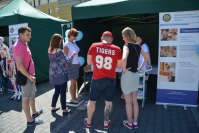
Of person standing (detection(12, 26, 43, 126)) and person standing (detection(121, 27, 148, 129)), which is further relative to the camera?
person standing (detection(12, 26, 43, 126))

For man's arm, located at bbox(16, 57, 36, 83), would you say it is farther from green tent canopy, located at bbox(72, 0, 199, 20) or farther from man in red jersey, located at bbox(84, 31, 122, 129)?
green tent canopy, located at bbox(72, 0, 199, 20)

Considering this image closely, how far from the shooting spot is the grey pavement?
343 cm

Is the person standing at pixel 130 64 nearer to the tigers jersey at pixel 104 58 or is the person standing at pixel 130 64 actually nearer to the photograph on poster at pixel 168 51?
the tigers jersey at pixel 104 58

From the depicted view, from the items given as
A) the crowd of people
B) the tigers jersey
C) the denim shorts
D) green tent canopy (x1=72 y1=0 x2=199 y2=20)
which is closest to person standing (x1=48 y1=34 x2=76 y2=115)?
the crowd of people

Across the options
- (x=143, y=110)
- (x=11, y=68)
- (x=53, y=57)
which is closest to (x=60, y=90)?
A: (x=53, y=57)

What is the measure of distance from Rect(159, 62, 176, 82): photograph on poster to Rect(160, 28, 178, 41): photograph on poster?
508mm

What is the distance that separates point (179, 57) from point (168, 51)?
25 cm

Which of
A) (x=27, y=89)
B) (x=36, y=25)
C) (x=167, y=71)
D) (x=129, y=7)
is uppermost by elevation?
(x=129, y=7)

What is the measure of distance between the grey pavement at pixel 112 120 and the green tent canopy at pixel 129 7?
2014 millimetres

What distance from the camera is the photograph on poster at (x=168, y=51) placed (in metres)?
4.16

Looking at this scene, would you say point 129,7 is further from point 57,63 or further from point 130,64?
point 57,63

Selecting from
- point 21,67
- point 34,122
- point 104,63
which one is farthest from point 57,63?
point 34,122

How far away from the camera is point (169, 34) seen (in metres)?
4.15

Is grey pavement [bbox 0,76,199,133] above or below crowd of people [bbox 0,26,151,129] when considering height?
below
